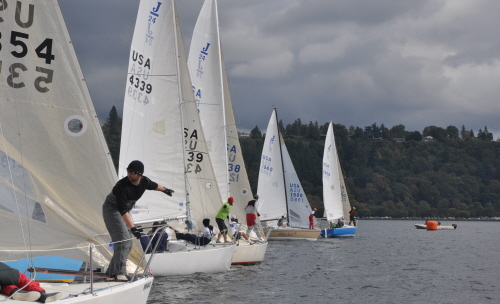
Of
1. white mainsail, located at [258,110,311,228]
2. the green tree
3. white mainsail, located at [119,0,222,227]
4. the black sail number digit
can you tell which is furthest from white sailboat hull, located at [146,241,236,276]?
the green tree

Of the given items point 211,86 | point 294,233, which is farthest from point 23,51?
point 294,233

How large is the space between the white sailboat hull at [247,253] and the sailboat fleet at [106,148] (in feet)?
0.15

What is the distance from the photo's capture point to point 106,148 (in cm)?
843

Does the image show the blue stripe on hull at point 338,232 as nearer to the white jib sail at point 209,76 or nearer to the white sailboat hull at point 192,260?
the white jib sail at point 209,76

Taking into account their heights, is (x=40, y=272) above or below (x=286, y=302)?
above

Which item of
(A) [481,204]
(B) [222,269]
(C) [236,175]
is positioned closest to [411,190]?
(A) [481,204]

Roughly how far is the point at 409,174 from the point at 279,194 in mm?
130816

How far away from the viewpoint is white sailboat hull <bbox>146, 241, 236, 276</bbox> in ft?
47.4

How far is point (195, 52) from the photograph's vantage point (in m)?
23.5

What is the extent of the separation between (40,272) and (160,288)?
5.88m

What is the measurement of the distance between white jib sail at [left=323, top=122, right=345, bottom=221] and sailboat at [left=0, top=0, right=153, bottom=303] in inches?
1395

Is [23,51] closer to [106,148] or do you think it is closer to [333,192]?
[106,148]

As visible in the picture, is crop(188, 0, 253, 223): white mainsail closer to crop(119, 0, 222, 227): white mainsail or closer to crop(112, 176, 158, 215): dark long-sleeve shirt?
crop(119, 0, 222, 227): white mainsail

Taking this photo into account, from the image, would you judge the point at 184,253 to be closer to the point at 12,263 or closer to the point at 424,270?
the point at 12,263
